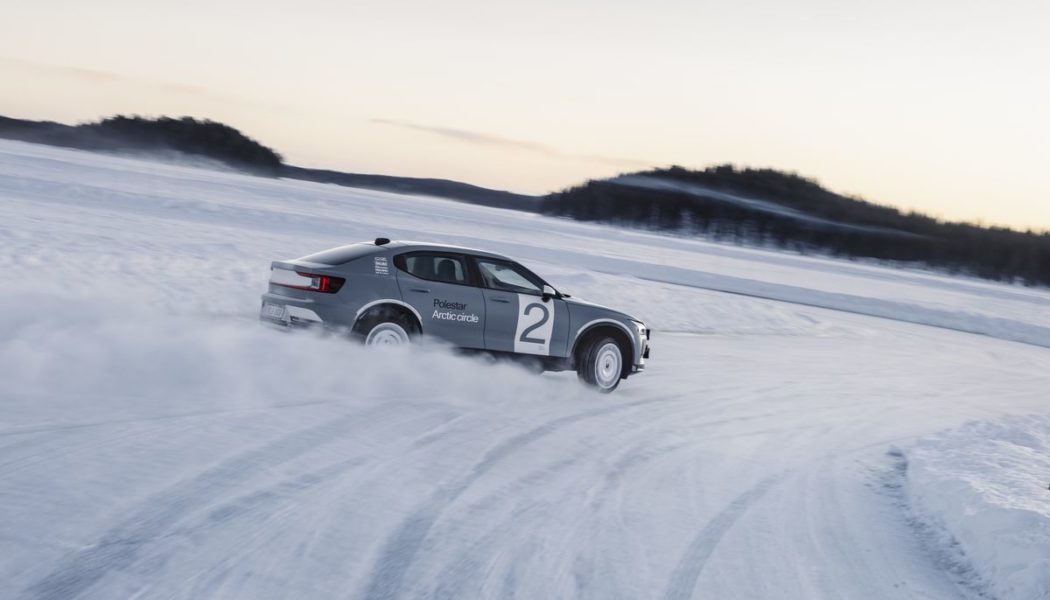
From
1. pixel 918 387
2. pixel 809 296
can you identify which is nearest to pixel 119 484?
pixel 918 387

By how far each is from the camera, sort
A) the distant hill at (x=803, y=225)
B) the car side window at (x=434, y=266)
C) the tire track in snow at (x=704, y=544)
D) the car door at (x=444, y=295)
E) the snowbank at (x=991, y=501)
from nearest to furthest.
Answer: the tire track in snow at (x=704, y=544), the snowbank at (x=991, y=501), the car door at (x=444, y=295), the car side window at (x=434, y=266), the distant hill at (x=803, y=225)

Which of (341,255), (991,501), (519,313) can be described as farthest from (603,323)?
(991,501)

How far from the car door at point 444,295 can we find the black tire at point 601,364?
1.38 meters

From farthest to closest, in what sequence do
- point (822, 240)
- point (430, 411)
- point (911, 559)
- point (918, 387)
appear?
point (822, 240) → point (918, 387) → point (430, 411) → point (911, 559)

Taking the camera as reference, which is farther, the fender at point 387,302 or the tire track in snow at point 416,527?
the fender at point 387,302

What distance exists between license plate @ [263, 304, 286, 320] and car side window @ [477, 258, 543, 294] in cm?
212

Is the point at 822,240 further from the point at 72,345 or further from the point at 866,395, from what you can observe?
the point at 72,345

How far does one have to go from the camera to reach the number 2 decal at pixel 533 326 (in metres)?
10.6

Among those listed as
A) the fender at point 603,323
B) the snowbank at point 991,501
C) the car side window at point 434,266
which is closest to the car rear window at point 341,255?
the car side window at point 434,266

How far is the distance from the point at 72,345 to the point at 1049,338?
3146cm

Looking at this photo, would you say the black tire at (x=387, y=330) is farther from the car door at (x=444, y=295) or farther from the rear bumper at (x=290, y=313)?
the rear bumper at (x=290, y=313)

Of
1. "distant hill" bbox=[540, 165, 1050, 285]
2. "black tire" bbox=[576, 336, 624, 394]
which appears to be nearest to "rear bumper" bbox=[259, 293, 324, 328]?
"black tire" bbox=[576, 336, 624, 394]

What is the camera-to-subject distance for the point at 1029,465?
30.1 feet

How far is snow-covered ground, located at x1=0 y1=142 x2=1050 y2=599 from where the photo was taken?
4.73 m
